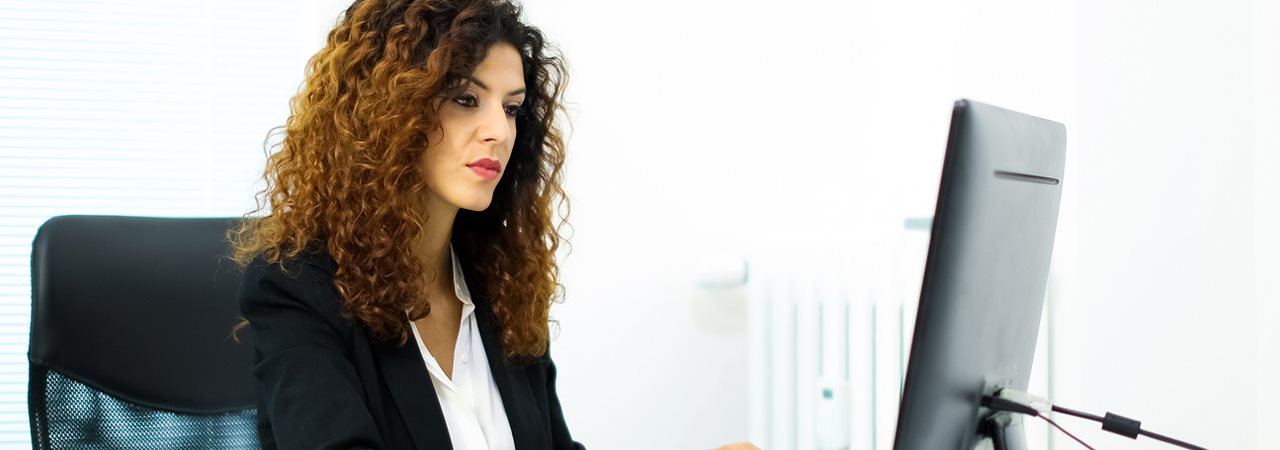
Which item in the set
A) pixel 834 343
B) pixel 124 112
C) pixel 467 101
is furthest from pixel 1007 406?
pixel 124 112

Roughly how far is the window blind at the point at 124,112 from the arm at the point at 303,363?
86 cm

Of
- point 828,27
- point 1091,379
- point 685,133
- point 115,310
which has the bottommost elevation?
point 1091,379

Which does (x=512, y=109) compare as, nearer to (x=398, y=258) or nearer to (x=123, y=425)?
(x=398, y=258)

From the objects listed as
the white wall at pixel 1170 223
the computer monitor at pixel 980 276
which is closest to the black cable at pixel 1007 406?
the computer monitor at pixel 980 276

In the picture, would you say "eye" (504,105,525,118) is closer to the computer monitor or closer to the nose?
the nose

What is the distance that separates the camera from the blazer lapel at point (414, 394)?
110 cm

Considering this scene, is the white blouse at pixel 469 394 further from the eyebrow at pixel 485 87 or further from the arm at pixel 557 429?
the eyebrow at pixel 485 87

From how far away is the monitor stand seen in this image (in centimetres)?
78

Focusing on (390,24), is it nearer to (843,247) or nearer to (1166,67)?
(843,247)

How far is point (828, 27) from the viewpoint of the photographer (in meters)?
1.91

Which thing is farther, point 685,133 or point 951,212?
point 685,133

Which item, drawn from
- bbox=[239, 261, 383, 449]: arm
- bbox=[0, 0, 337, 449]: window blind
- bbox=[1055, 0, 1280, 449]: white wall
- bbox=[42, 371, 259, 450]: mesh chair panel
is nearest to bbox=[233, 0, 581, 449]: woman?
bbox=[239, 261, 383, 449]: arm

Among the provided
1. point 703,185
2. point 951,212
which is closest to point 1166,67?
point 703,185

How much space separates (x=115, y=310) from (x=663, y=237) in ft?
3.63
